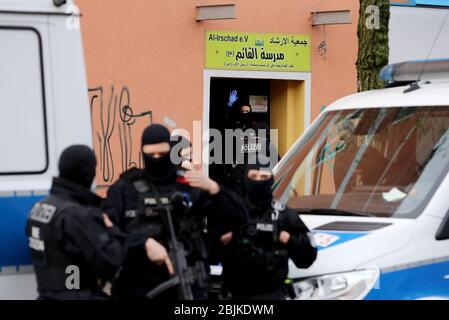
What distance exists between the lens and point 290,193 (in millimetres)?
6223

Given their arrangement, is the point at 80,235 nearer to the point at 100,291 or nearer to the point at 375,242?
the point at 100,291

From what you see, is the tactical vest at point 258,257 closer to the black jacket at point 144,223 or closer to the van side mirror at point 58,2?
the black jacket at point 144,223

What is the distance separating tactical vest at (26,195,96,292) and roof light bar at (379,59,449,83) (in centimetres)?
303

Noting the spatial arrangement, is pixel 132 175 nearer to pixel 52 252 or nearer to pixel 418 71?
pixel 52 252

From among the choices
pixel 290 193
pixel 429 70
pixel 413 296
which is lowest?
pixel 413 296

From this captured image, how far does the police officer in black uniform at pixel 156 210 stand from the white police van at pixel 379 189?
29.1 inches

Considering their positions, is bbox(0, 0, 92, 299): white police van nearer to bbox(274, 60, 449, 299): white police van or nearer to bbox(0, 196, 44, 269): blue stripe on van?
bbox(0, 196, 44, 269): blue stripe on van

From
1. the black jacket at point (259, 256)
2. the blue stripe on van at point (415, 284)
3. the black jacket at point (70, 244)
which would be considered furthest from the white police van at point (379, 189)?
the black jacket at point (70, 244)

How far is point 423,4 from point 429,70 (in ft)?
31.1

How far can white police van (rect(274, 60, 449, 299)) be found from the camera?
5148mm

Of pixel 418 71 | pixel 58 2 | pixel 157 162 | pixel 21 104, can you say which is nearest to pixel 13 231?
pixel 21 104

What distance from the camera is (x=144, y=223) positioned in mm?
4797

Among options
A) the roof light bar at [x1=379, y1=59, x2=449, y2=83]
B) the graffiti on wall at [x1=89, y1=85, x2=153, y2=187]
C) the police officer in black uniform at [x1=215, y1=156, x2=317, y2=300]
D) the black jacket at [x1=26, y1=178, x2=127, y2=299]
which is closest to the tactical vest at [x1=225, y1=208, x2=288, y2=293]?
the police officer in black uniform at [x1=215, y1=156, x2=317, y2=300]

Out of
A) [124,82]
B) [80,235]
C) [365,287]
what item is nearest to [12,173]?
[80,235]
